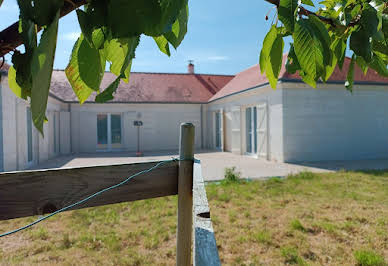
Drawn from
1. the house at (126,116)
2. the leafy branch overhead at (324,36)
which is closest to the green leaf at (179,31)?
the leafy branch overhead at (324,36)

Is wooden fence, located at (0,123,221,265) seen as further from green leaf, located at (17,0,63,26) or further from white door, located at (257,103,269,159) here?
white door, located at (257,103,269,159)

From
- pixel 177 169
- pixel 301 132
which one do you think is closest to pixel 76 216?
pixel 177 169

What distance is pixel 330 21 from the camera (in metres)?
0.94

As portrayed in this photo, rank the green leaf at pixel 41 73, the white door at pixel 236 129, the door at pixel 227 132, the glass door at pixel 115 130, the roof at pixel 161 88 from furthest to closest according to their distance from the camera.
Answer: the glass door at pixel 115 130
the roof at pixel 161 88
the door at pixel 227 132
the white door at pixel 236 129
the green leaf at pixel 41 73

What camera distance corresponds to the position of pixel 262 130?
11.4 meters

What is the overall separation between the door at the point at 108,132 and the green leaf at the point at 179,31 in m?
15.9

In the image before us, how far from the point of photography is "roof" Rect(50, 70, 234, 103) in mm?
15180

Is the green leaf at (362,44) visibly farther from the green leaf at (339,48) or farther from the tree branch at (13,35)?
the tree branch at (13,35)

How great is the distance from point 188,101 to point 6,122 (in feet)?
32.4

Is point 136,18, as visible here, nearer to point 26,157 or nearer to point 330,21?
point 330,21

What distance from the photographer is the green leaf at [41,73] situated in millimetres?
343

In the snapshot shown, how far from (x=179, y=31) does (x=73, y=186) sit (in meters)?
0.95

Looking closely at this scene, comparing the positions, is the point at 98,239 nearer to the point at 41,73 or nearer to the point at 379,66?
the point at 379,66

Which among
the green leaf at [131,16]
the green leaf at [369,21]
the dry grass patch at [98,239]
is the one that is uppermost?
the green leaf at [369,21]
